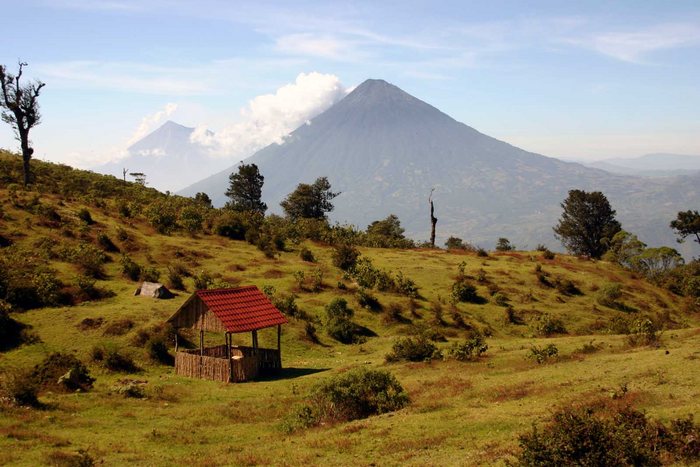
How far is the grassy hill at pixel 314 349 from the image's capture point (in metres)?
20.5

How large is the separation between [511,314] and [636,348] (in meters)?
19.2

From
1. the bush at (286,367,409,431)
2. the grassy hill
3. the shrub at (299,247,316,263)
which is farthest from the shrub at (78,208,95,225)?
the bush at (286,367,409,431)

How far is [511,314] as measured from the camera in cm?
5103

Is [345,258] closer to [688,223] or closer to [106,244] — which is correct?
[106,244]

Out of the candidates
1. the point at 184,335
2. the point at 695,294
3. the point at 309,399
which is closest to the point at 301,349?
the point at 184,335

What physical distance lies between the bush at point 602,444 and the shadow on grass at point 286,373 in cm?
2019

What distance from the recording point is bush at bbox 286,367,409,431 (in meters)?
24.7

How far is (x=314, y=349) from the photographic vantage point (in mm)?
41688

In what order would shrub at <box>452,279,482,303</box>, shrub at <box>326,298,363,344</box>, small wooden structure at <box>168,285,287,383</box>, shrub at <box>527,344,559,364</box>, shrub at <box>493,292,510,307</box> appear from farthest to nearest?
shrub at <box>452,279,482,303</box> < shrub at <box>493,292,510,307</box> < shrub at <box>326,298,363,344</box> < small wooden structure at <box>168,285,287,383</box> < shrub at <box>527,344,559,364</box>

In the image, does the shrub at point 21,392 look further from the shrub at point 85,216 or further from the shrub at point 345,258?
the shrub at point 345,258

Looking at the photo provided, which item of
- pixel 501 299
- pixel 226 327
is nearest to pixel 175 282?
pixel 226 327

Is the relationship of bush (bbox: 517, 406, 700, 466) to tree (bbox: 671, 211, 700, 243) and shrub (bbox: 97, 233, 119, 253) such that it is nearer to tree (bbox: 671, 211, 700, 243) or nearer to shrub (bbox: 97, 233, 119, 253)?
shrub (bbox: 97, 233, 119, 253)

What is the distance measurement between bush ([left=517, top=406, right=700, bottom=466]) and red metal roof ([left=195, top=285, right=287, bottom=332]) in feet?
70.2

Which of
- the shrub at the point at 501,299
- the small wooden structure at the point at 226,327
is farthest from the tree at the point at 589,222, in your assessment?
the small wooden structure at the point at 226,327
